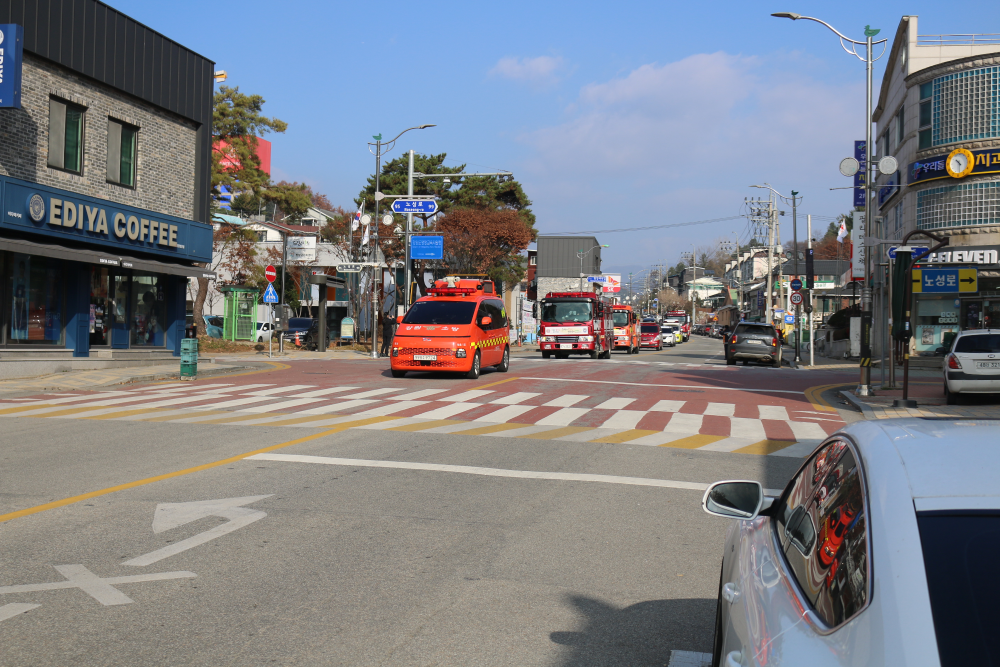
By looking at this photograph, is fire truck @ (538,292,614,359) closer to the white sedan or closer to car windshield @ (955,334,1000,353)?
car windshield @ (955,334,1000,353)

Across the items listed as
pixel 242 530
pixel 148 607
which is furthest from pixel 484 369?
pixel 148 607

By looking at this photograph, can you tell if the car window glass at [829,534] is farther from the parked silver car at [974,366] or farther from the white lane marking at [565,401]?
the parked silver car at [974,366]

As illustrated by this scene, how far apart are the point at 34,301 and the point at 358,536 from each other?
723 inches

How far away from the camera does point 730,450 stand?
11.5m

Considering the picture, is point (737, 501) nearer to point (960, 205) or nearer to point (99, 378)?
point (99, 378)

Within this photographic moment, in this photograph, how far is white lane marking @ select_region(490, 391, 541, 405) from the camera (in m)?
16.8

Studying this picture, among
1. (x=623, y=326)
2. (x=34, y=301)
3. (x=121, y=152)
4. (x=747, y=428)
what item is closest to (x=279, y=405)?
(x=747, y=428)

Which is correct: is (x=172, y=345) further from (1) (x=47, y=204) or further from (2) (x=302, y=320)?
(2) (x=302, y=320)

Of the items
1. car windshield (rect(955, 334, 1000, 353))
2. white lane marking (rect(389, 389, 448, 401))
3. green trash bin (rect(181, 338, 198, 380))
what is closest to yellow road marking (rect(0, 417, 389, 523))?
white lane marking (rect(389, 389, 448, 401))

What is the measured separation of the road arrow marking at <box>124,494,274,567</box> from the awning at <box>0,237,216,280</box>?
47.7 feet

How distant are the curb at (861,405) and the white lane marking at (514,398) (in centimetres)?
644

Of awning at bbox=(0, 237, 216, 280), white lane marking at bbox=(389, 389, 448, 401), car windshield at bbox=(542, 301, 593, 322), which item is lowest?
white lane marking at bbox=(389, 389, 448, 401)

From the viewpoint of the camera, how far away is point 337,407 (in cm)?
1537

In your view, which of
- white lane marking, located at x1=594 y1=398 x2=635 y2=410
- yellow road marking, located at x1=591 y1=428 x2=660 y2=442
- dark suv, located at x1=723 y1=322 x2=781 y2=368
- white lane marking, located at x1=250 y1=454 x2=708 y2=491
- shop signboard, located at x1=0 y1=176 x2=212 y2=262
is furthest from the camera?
dark suv, located at x1=723 y1=322 x2=781 y2=368
